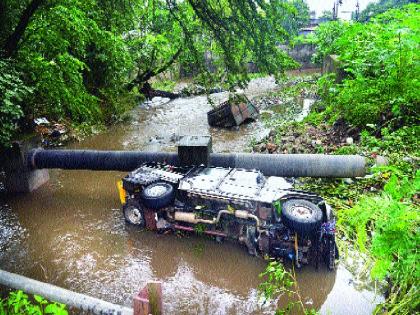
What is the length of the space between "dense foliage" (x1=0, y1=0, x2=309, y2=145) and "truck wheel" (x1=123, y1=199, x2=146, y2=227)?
9.64 ft

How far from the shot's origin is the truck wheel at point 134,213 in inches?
283

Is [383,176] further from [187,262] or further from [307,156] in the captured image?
[187,262]

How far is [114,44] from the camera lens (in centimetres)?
1185

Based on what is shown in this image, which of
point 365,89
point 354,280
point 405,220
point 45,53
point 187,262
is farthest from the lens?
point 365,89

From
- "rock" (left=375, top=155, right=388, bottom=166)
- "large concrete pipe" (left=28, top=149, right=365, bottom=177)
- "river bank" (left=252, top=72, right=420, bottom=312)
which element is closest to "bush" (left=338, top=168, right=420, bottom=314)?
"river bank" (left=252, top=72, right=420, bottom=312)

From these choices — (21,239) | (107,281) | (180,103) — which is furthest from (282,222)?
(180,103)

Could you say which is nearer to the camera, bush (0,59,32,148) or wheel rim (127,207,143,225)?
bush (0,59,32,148)

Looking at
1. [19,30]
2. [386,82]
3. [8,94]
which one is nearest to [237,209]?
[8,94]

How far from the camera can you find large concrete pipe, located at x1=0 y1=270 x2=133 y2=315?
3953 millimetres

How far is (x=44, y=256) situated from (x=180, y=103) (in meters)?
13.6

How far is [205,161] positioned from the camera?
297 inches

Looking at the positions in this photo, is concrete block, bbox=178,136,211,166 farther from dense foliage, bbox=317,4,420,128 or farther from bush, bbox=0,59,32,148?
dense foliage, bbox=317,4,420,128

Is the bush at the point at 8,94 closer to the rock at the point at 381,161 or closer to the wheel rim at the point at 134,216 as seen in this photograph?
the wheel rim at the point at 134,216

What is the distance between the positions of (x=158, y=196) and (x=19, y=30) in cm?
477
